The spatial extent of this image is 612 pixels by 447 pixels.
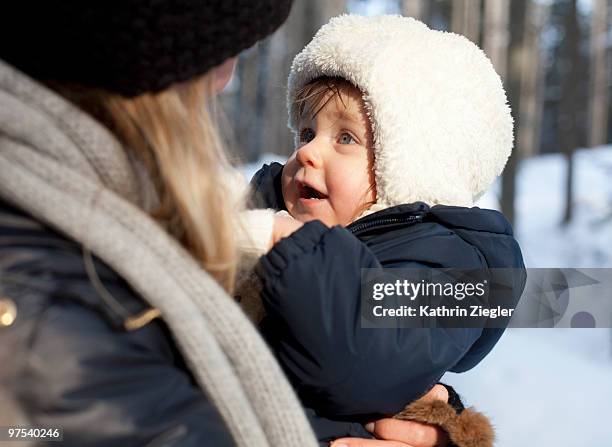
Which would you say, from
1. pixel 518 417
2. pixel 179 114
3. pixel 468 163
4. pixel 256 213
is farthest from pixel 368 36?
pixel 518 417

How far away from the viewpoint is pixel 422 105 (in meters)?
1.76

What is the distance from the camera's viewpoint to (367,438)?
1604mm

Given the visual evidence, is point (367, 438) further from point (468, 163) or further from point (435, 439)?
point (468, 163)

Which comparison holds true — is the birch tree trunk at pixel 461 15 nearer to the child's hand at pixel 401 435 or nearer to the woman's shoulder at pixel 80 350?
the child's hand at pixel 401 435

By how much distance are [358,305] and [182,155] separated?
44 cm

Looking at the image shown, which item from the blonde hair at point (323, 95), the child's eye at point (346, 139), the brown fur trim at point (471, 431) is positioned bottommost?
the brown fur trim at point (471, 431)

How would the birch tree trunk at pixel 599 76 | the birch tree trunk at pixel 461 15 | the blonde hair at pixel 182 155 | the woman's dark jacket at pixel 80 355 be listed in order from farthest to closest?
the birch tree trunk at pixel 599 76 < the birch tree trunk at pixel 461 15 < the blonde hair at pixel 182 155 < the woman's dark jacket at pixel 80 355

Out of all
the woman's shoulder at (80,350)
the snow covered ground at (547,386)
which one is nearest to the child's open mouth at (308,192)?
the woman's shoulder at (80,350)

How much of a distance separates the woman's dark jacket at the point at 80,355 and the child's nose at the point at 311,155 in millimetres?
873

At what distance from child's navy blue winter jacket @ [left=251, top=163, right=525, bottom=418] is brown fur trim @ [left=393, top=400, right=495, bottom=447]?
0.07 meters

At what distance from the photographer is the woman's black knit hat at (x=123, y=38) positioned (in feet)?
3.28

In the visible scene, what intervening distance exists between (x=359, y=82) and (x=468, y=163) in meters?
0.35

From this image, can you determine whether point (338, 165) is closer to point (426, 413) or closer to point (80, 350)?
point (426, 413)

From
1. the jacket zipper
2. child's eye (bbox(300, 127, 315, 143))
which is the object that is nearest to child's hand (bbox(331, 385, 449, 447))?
the jacket zipper
